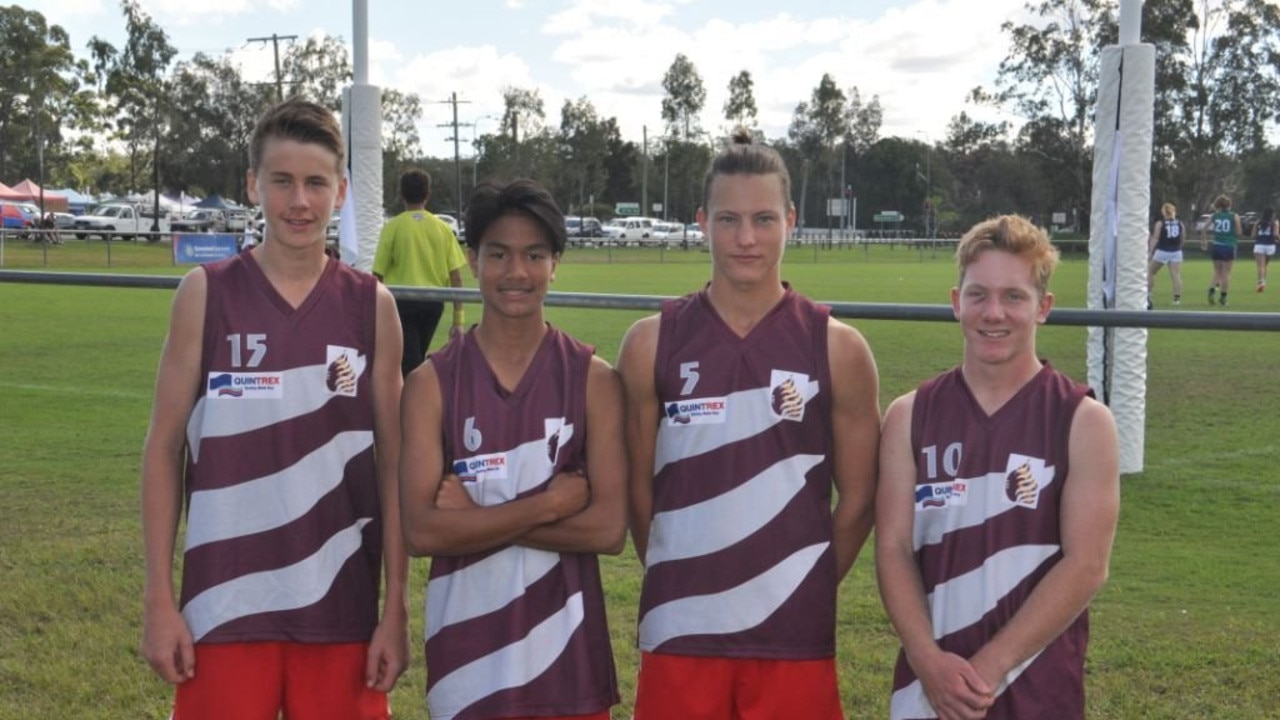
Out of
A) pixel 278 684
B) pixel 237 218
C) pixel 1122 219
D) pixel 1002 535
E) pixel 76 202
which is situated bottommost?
pixel 278 684

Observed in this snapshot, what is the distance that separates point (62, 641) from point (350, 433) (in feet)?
8.16

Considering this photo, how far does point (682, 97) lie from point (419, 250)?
7379 centimetres

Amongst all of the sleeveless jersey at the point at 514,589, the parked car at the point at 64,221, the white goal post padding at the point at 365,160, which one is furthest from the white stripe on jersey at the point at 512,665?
the parked car at the point at 64,221

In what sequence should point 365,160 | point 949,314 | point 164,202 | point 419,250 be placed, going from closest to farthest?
point 949,314
point 365,160
point 419,250
point 164,202

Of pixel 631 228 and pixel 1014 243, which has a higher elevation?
pixel 1014 243

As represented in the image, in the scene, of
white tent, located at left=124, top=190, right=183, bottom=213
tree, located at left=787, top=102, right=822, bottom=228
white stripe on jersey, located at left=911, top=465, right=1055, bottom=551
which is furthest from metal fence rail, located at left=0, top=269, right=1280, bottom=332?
tree, located at left=787, top=102, right=822, bottom=228

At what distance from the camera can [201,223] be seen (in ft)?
180

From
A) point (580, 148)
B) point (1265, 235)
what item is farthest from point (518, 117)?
point (1265, 235)

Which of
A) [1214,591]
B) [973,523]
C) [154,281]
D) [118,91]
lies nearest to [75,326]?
[154,281]

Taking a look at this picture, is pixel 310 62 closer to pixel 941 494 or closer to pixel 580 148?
pixel 580 148

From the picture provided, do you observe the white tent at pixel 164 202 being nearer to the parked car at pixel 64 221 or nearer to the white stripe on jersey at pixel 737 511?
the parked car at pixel 64 221

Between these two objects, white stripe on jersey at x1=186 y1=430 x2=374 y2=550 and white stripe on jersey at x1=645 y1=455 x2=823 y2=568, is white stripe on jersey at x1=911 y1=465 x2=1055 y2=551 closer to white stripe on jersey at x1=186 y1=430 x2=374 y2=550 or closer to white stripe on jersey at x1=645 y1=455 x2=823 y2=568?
white stripe on jersey at x1=645 y1=455 x2=823 y2=568

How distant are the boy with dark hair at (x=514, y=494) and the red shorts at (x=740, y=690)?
131 millimetres

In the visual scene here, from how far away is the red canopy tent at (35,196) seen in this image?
172ft
